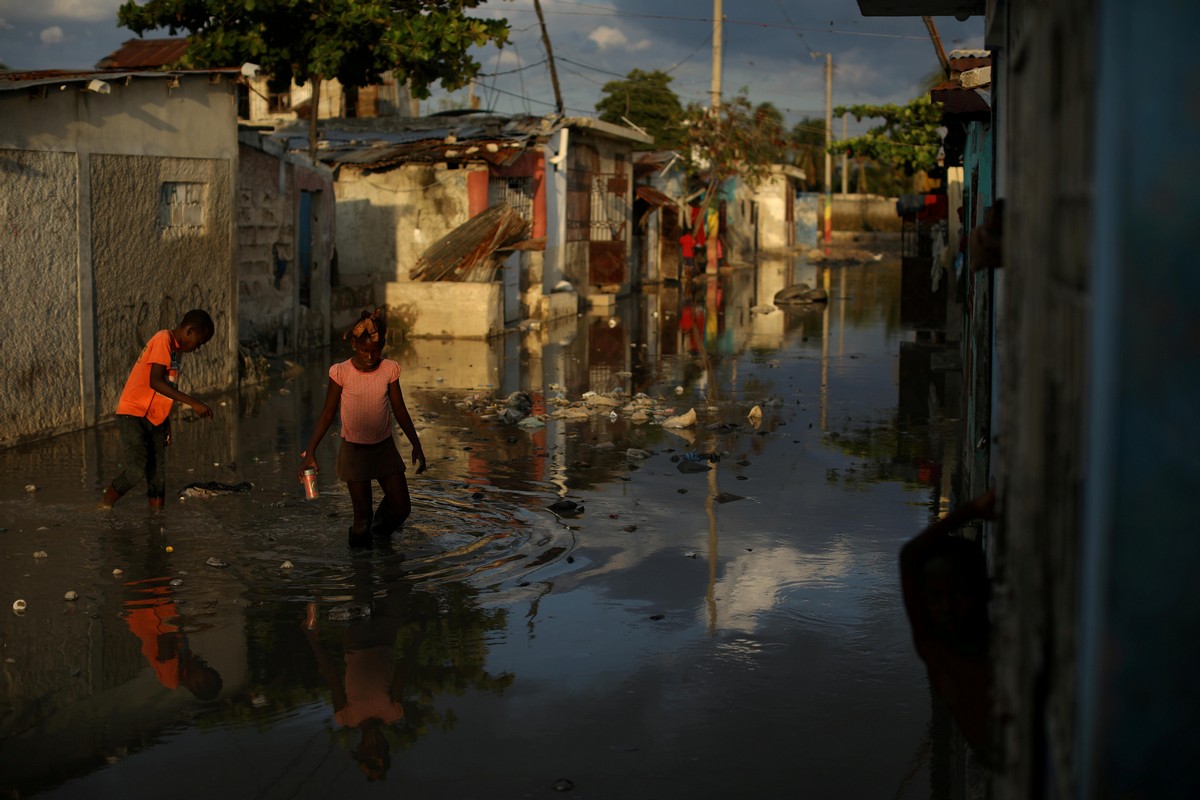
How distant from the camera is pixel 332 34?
63.3 ft

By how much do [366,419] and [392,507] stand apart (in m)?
0.60

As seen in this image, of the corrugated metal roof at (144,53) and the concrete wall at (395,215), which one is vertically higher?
the corrugated metal roof at (144,53)

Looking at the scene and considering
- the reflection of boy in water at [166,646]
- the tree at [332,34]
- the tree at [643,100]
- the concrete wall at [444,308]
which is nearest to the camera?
the reflection of boy in water at [166,646]

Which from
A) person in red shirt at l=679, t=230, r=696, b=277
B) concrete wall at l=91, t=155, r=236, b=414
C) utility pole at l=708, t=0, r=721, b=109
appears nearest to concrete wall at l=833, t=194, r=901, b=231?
utility pole at l=708, t=0, r=721, b=109

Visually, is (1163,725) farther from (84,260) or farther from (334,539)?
(84,260)

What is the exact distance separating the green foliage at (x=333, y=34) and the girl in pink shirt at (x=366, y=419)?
42.0ft

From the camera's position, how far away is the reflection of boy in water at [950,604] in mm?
2975

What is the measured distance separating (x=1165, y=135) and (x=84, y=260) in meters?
10.8

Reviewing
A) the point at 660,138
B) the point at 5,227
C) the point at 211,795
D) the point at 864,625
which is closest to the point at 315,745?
the point at 211,795

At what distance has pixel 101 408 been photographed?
1186 centimetres

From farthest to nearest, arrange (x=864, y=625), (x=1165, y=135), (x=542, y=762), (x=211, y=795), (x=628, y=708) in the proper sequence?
1. (x=864, y=625)
2. (x=628, y=708)
3. (x=542, y=762)
4. (x=211, y=795)
5. (x=1165, y=135)

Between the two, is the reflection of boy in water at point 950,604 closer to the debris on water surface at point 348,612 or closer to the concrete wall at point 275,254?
the debris on water surface at point 348,612

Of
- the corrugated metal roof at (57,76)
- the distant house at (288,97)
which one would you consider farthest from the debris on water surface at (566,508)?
the distant house at (288,97)

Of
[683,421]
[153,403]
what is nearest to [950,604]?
[153,403]
